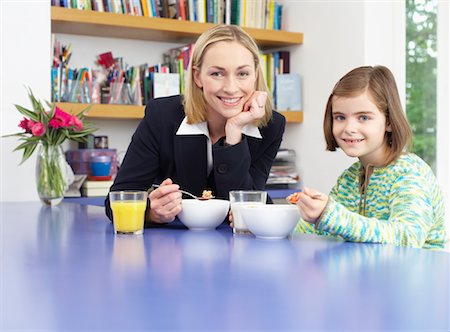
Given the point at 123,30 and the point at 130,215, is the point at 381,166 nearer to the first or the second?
the point at 130,215

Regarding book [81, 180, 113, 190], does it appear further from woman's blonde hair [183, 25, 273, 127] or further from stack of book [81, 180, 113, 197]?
woman's blonde hair [183, 25, 273, 127]

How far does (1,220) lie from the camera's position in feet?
6.66

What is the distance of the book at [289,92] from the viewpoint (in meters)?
4.10

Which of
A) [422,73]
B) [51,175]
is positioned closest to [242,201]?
[51,175]

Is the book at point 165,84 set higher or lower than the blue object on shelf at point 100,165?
higher

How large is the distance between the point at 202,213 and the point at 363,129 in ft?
1.50

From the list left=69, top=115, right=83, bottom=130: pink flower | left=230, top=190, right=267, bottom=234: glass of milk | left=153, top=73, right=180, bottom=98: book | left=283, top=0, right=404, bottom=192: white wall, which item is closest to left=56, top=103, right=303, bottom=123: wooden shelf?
left=153, top=73, right=180, bottom=98: book

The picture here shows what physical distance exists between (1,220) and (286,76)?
2.42 m

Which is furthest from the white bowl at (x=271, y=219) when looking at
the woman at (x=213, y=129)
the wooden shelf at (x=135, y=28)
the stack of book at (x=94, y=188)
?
the wooden shelf at (x=135, y=28)

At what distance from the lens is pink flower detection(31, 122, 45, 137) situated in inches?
105

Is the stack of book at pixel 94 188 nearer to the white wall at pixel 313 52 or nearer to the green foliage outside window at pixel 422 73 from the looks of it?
the white wall at pixel 313 52

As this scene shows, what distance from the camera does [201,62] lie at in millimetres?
1830

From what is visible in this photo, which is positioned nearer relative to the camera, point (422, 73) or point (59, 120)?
point (59, 120)

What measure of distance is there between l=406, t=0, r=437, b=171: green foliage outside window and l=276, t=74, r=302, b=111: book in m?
0.65
